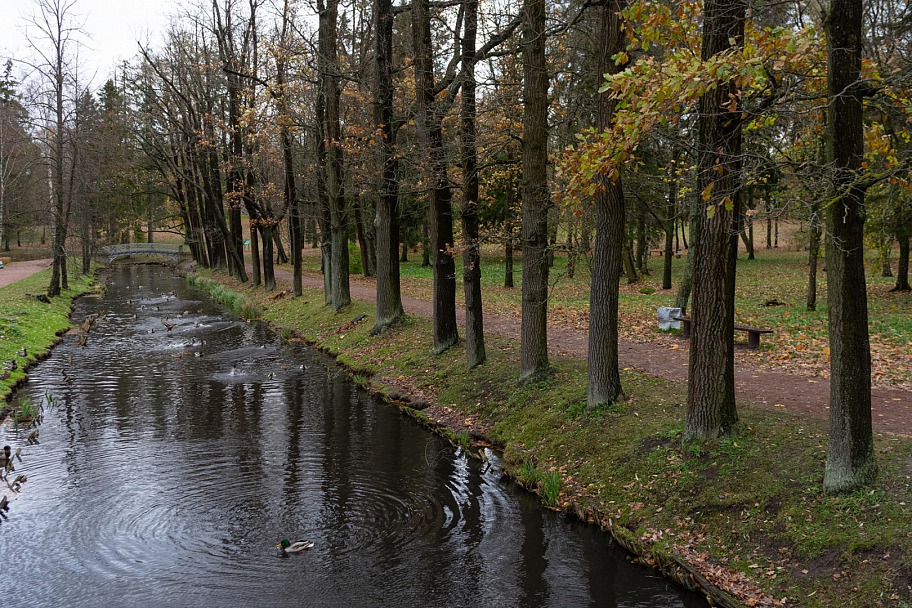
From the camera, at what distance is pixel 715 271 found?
25.9 ft

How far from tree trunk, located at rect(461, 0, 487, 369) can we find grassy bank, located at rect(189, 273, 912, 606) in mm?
934

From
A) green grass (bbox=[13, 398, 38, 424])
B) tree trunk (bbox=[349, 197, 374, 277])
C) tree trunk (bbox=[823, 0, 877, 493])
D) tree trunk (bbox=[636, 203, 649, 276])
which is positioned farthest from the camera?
tree trunk (bbox=[349, 197, 374, 277])

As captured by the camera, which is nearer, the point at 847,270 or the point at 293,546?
the point at 847,270

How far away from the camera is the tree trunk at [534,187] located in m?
10.8

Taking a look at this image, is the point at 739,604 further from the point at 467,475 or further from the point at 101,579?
the point at 101,579

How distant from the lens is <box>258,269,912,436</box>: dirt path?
29.5 ft

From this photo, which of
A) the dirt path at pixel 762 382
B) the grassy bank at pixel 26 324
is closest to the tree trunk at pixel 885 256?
the dirt path at pixel 762 382

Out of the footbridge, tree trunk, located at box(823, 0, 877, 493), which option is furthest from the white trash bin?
the footbridge

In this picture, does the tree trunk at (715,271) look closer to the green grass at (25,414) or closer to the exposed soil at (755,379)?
the exposed soil at (755,379)

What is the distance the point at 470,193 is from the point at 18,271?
138 ft

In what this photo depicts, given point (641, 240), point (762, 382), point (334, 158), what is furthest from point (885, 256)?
point (334, 158)

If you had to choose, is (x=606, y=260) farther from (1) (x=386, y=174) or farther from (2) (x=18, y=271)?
(2) (x=18, y=271)

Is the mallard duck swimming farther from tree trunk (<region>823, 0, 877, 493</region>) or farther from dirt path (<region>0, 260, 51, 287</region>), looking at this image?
dirt path (<region>0, 260, 51, 287</region>)

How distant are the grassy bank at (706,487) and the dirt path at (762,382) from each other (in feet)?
2.65
